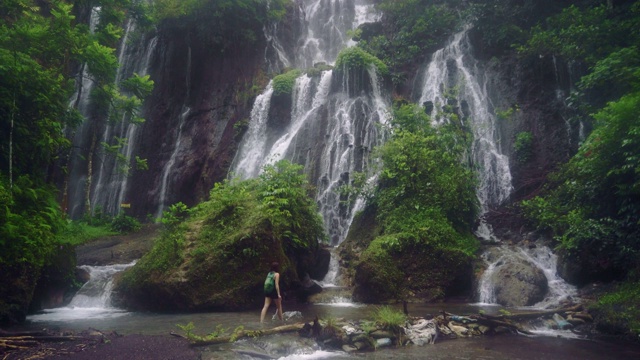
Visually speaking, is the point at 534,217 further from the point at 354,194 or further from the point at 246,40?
the point at 246,40

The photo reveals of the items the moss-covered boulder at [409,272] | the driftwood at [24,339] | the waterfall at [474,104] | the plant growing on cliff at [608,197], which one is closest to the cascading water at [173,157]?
the waterfall at [474,104]

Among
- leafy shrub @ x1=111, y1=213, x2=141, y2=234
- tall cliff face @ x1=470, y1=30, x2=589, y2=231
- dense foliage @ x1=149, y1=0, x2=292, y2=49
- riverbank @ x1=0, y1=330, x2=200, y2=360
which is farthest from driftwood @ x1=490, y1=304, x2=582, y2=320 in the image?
dense foliage @ x1=149, y1=0, x2=292, y2=49

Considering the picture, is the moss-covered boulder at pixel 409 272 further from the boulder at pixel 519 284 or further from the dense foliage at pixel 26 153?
the dense foliage at pixel 26 153

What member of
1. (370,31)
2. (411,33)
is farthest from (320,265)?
(370,31)

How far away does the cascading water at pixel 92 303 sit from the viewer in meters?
10.8

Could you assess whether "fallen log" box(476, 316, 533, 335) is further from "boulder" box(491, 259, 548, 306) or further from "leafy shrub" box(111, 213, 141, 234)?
"leafy shrub" box(111, 213, 141, 234)

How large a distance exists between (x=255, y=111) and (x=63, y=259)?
49.7 ft

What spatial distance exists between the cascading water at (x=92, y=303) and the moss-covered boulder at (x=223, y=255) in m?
0.62

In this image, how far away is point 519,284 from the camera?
1165 cm

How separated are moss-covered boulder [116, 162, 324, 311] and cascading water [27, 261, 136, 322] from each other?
62 cm

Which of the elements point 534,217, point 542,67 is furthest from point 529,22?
point 534,217

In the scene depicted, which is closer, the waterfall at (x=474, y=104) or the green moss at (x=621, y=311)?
the green moss at (x=621, y=311)

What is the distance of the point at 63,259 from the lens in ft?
40.7

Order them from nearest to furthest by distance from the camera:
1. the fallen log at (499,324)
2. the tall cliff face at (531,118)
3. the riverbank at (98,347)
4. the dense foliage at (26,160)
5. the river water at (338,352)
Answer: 1. the riverbank at (98,347)
2. the river water at (338,352)
3. the fallen log at (499,324)
4. the dense foliage at (26,160)
5. the tall cliff face at (531,118)
